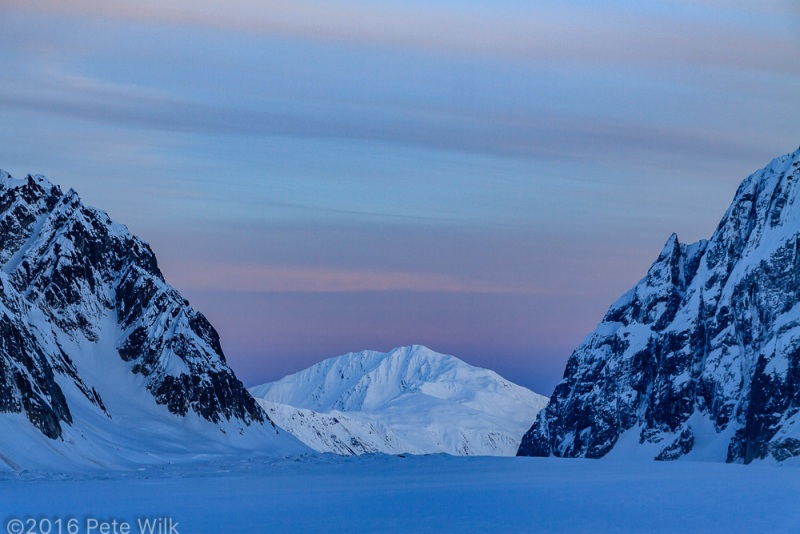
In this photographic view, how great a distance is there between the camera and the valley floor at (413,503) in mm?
101875

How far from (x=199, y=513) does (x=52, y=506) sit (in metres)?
12.7

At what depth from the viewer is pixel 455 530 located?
98812 mm

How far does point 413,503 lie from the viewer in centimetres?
12606

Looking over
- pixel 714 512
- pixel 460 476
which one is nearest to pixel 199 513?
pixel 714 512

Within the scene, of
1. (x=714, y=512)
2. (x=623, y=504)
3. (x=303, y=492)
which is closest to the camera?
(x=714, y=512)

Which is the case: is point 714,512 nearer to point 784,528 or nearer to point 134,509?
point 784,528

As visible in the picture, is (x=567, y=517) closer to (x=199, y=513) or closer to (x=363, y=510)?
(x=363, y=510)

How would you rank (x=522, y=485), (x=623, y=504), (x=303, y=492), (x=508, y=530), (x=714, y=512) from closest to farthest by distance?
1. (x=508, y=530)
2. (x=714, y=512)
3. (x=623, y=504)
4. (x=303, y=492)
5. (x=522, y=485)

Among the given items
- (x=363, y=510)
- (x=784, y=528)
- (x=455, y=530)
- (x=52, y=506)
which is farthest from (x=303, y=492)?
(x=784, y=528)

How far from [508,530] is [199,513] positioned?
92.4ft

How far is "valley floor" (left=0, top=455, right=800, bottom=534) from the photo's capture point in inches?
4011

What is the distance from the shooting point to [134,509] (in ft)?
365

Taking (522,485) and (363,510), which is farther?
(522,485)

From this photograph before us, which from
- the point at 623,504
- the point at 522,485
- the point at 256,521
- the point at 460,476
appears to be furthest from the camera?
the point at 460,476
